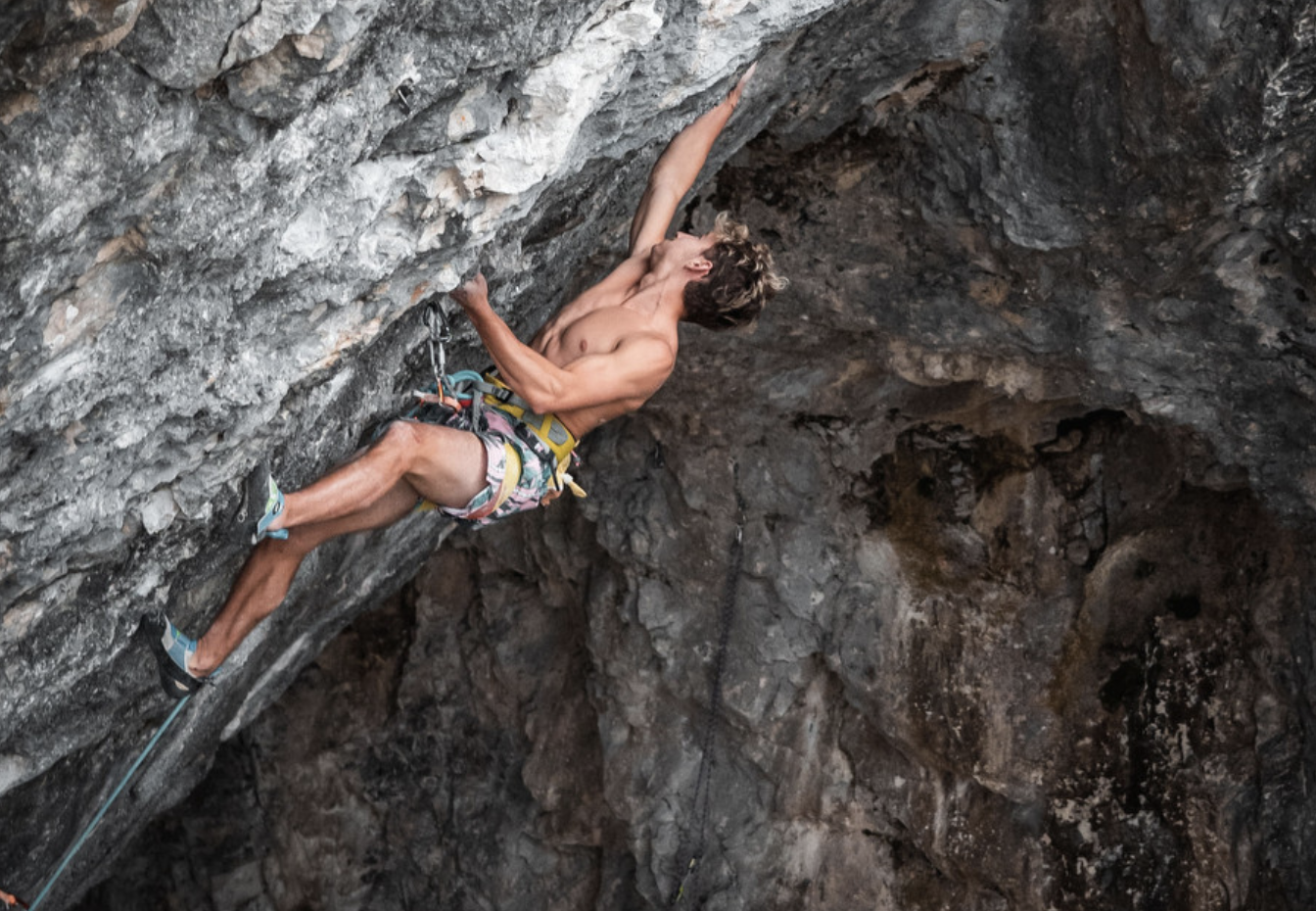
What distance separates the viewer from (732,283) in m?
4.54

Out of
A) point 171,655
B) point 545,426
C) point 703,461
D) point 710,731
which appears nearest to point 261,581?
point 171,655

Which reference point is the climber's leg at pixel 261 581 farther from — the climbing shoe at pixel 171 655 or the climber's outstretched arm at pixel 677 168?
the climber's outstretched arm at pixel 677 168

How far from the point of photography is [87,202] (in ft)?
8.78

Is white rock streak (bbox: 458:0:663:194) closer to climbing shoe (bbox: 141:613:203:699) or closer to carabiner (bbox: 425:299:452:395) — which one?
carabiner (bbox: 425:299:452:395)

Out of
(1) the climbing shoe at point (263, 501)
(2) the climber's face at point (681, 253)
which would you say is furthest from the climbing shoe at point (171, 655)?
(2) the climber's face at point (681, 253)

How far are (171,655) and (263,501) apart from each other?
0.88 m

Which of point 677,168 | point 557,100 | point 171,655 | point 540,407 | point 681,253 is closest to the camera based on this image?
point 557,100

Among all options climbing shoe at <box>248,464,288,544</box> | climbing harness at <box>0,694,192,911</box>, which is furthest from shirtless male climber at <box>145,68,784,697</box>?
climbing harness at <box>0,694,192,911</box>

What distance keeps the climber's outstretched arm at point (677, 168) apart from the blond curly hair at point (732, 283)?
0.26 m

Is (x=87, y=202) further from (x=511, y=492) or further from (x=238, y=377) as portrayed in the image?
(x=511, y=492)

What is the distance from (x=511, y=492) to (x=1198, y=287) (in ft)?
10.3

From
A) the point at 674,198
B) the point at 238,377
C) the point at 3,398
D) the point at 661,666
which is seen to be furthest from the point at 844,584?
the point at 3,398

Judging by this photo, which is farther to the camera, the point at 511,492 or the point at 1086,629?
the point at 1086,629

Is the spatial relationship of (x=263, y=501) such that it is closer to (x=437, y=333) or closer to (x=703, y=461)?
(x=437, y=333)
